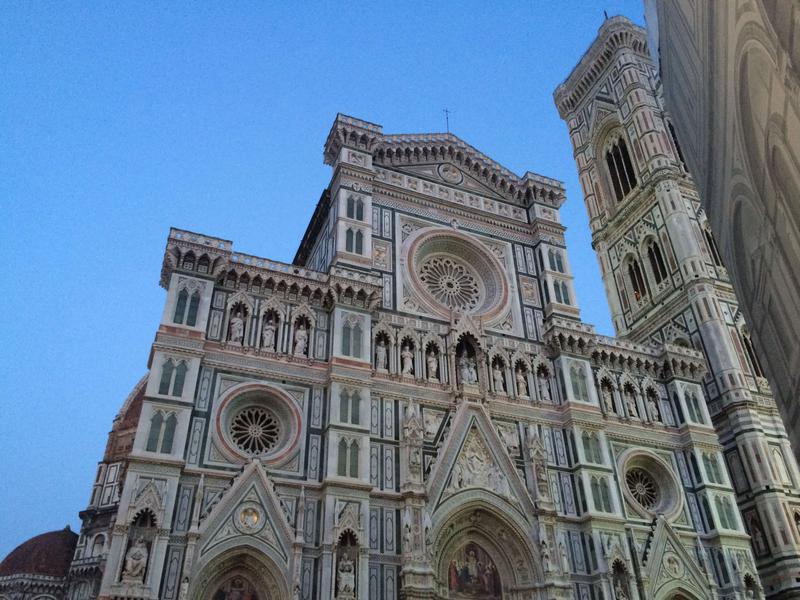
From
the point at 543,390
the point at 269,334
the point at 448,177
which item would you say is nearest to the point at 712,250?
the point at 448,177

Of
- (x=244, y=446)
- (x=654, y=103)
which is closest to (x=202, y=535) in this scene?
(x=244, y=446)

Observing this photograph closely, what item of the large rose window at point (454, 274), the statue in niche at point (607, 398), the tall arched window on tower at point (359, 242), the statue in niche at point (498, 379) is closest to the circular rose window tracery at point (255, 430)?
the tall arched window on tower at point (359, 242)

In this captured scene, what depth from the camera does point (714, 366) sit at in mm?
29281

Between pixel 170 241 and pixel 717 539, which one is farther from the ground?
pixel 170 241

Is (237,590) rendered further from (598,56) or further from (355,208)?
(598,56)

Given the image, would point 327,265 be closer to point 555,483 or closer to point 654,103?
point 555,483

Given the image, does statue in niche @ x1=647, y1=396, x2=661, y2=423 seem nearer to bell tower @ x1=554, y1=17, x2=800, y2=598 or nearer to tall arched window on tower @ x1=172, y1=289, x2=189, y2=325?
bell tower @ x1=554, y1=17, x2=800, y2=598

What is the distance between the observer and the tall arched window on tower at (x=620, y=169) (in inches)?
1505

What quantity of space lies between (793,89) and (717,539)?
22.2m

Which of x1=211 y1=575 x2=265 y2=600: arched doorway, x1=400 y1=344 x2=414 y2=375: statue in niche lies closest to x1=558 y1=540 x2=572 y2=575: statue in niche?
x1=400 y1=344 x2=414 y2=375: statue in niche

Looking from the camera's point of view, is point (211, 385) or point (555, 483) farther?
point (555, 483)

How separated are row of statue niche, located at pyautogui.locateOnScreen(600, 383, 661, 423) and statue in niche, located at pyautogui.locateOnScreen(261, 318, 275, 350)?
12334 millimetres

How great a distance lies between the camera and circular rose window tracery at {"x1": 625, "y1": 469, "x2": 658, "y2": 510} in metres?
23.5

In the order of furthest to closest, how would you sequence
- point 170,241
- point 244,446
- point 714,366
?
1. point 714,366
2. point 170,241
3. point 244,446
